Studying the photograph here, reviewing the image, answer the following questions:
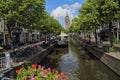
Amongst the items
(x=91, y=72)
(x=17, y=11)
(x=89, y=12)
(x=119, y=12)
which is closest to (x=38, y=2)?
(x=17, y=11)

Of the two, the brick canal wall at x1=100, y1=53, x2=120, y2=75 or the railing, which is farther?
the brick canal wall at x1=100, y1=53, x2=120, y2=75

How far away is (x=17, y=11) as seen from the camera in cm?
2598

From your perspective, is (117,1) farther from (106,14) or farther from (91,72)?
(91,72)

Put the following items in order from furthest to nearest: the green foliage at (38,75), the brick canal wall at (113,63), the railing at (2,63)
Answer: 1. the brick canal wall at (113,63)
2. the railing at (2,63)
3. the green foliage at (38,75)

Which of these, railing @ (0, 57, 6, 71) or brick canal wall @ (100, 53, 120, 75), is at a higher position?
railing @ (0, 57, 6, 71)

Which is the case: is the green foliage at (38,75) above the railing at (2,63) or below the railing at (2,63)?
above

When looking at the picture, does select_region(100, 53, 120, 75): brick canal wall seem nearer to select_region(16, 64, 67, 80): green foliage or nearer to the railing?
the railing

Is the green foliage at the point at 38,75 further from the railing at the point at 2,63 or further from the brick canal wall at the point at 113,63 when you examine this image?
the brick canal wall at the point at 113,63

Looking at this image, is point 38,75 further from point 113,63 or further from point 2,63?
point 113,63

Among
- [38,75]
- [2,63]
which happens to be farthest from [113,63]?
[38,75]

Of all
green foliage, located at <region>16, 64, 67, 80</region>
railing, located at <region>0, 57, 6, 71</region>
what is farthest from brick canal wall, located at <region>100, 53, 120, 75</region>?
green foliage, located at <region>16, 64, 67, 80</region>

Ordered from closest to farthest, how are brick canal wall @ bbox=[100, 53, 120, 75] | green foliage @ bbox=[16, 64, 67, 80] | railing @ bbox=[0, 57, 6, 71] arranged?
1. green foliage @ bbox=[16, 64, 67, 80]
2. railing @ bbox=[0, 57, 6, 71]
3. brick canal wall @ bbox=[100, 53, 120, 75]

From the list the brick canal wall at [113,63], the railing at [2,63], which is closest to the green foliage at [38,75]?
the railing at [2,63]

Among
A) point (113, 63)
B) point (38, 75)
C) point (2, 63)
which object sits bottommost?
point (113, 63)
